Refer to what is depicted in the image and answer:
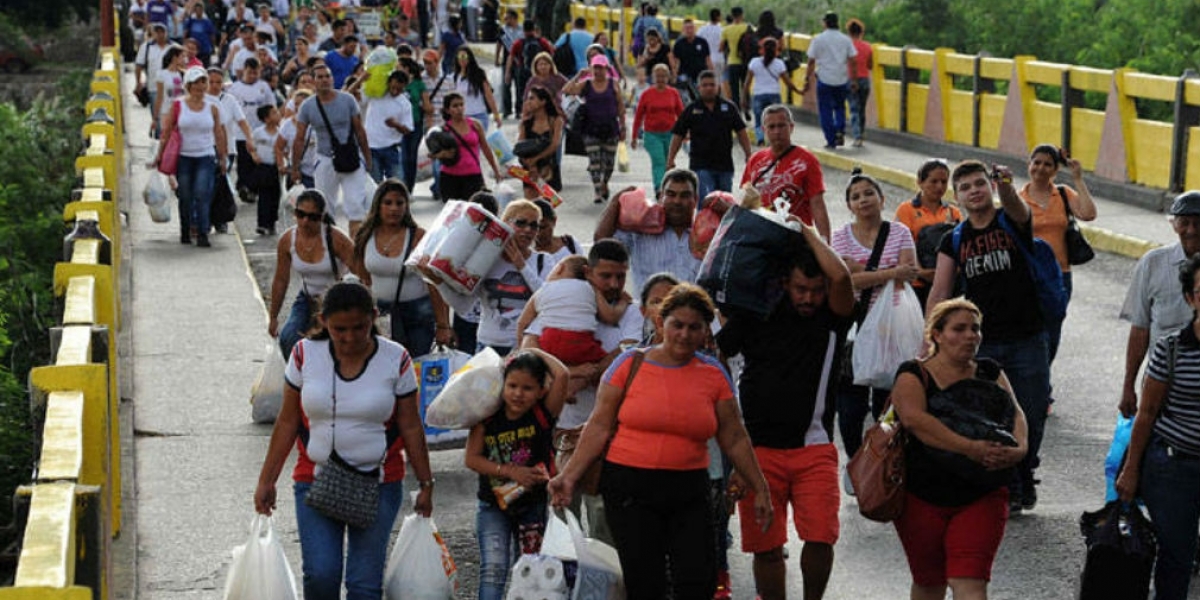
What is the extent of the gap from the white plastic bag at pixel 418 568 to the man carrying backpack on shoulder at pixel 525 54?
20675 millimetres

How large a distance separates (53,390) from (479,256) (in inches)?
106

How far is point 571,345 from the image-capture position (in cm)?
975

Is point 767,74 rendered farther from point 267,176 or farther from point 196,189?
point 196,189

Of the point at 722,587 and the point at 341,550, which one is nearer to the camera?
the point at 341,550

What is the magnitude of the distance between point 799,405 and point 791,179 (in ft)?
15.3

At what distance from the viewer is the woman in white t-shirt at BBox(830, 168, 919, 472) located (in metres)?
10.8

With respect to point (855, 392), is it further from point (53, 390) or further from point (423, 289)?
point (53, 390)

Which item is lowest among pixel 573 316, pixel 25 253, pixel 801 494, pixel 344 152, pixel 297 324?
pixel 25 253

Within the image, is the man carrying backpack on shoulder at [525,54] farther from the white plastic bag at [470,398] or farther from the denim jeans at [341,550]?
the denim jeans at [341,550]

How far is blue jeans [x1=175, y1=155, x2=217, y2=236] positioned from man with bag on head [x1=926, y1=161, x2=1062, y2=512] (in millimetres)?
10417

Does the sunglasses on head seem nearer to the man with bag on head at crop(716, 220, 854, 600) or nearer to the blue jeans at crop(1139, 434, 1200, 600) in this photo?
the man with bag on head at crop(716, 220, 854, 600)

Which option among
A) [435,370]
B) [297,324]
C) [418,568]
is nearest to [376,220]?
[297,324]

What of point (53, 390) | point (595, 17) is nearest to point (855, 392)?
point (53, 390)

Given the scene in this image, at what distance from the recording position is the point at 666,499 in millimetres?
7867
